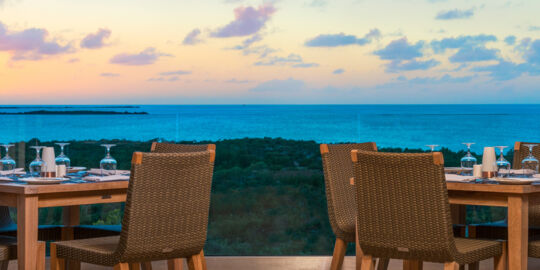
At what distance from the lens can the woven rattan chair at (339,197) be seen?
3680 mm

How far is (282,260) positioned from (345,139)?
97cm

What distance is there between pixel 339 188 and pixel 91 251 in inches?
60.2

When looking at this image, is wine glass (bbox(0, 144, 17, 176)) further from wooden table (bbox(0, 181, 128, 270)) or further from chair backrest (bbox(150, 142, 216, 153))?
chair backrest (bbox(150, 142, 216, 153))

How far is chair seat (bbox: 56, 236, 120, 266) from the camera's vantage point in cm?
271

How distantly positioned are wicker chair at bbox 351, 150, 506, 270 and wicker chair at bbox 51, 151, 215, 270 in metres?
0.65

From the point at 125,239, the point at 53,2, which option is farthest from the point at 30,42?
the point at 125,239

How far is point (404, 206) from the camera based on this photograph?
268 centimetres

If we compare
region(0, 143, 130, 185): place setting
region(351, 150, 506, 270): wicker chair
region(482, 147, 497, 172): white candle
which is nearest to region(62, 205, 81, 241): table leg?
region(0, 143, 130, 185): place setting

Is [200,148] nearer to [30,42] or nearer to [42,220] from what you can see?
[42,220]

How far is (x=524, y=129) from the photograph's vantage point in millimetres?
5074

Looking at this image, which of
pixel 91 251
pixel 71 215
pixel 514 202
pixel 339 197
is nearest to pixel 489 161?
pixel 514 202

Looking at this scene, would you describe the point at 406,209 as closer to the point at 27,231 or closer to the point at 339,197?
the point at 339,197

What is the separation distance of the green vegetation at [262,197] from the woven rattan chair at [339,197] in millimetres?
1177

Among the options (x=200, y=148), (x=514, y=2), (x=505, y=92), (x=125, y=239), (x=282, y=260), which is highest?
(x=514, y=2)
